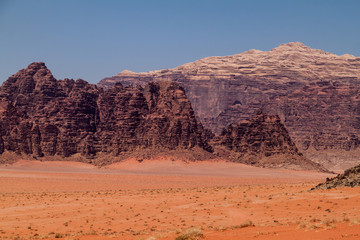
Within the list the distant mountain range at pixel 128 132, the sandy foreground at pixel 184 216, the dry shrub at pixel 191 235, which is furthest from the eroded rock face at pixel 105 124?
the dry shrub at pixel 191 235

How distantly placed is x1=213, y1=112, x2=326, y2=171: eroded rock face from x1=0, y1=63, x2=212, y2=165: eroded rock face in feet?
42.0

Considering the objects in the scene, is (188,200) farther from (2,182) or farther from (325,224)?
(2,182)

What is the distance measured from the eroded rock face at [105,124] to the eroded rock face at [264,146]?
12.8m

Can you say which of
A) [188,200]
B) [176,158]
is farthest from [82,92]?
[188,200]

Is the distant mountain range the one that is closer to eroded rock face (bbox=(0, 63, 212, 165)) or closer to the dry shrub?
eroded rock face (bbox=(0, 63, 212, 165))

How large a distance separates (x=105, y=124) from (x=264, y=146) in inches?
1762

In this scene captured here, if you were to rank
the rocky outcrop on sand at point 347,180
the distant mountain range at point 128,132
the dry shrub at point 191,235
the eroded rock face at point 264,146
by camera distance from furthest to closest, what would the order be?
1. the eroded rock face at point 264,146
2. the distant mountain range at point 128,132
3. the rocky outcrop on sand at point 347,180
4. the dry shrub at point 191,235

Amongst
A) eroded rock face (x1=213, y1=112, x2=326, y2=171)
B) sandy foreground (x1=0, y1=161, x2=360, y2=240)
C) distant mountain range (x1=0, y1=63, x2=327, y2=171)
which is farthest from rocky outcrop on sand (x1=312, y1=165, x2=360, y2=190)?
eroded rock face (x1=213, y1=112, x2=326, y2=171)

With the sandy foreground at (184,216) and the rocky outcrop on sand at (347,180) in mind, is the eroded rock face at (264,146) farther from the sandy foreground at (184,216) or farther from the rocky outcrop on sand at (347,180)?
the rocky outcrop on sand at (347,180)

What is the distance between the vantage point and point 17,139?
133625 mm

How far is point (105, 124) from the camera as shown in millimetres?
143625

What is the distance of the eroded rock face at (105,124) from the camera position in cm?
13088

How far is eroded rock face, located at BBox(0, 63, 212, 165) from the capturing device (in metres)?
131

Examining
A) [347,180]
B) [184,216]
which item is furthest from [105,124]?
[184,216]
